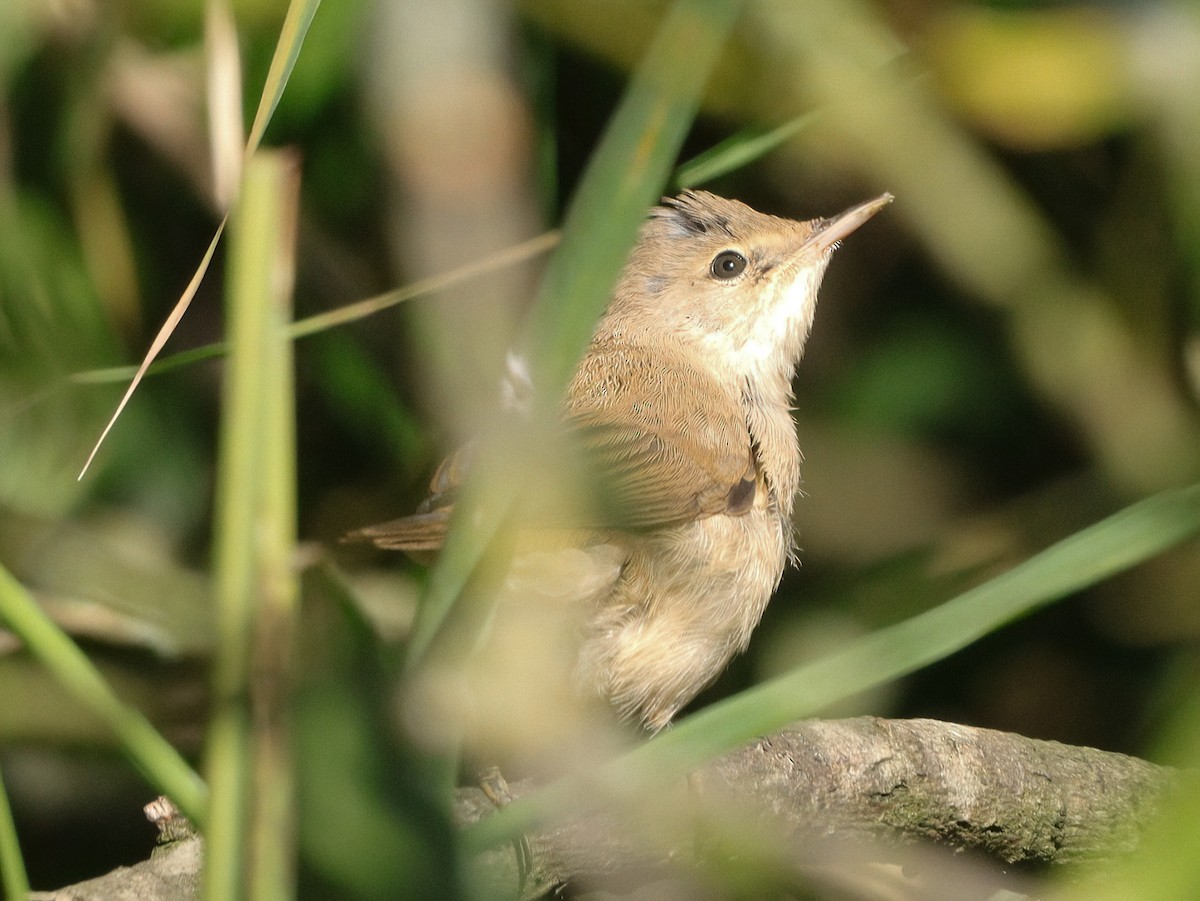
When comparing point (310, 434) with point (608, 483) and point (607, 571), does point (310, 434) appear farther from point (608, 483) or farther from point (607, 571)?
point (608, 483)

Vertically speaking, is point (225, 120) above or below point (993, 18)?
below

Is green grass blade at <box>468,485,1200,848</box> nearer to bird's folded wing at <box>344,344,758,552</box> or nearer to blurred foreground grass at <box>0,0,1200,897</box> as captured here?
blurred foreground grass at <box>0,0,1200,897</box>

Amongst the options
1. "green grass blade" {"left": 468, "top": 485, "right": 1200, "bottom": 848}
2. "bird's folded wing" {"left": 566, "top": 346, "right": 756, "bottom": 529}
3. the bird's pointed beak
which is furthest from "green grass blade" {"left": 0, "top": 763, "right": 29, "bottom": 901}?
the bird's pointed beak

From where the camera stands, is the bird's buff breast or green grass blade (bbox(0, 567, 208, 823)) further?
the bird's buff breast

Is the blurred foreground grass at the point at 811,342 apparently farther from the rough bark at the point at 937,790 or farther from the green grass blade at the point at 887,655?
the rough bark at the point at 937,790

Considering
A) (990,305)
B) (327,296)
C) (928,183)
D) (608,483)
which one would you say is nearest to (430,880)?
(608,483)

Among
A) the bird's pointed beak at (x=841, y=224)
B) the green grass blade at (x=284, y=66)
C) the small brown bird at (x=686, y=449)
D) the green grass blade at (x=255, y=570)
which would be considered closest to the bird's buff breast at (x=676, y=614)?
the small brown bird at (x=686, y=449)

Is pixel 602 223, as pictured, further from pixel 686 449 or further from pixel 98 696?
pixel 686 449
